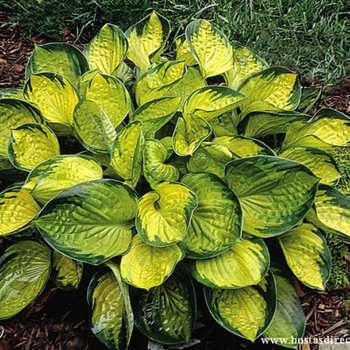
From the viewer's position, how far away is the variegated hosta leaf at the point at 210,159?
1.94 m

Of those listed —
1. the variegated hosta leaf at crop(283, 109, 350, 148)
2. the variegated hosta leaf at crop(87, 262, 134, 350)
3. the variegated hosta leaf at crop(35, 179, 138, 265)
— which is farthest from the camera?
the variegated hosta leaf at crop(283, 109, 350, 148)

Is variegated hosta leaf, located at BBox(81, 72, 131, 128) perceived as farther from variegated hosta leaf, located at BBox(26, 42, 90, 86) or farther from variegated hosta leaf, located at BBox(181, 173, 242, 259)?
variegated hosta leaf, located at BBox(181, 173, 242, 259)

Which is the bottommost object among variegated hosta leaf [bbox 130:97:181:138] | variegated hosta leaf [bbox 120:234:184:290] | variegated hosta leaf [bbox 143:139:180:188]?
variegated hosta leaf [bbox 120:234:184:290]

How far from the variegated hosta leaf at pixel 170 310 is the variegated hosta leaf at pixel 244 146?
421 mm

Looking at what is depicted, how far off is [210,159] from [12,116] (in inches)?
26.6

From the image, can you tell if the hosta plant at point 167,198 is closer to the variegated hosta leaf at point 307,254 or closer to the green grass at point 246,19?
the variegated hosta leaf at point 307,254

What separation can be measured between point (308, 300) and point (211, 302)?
40 cm

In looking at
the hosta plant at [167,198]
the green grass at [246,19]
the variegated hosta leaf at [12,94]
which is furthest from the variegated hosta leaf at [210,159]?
the green grass at [246,19]

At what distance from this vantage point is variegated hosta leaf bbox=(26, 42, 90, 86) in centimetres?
225

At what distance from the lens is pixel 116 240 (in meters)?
1.85

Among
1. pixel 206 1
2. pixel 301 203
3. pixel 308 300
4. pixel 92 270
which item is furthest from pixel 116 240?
pixel 206 1

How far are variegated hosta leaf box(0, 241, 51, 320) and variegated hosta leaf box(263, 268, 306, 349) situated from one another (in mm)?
714

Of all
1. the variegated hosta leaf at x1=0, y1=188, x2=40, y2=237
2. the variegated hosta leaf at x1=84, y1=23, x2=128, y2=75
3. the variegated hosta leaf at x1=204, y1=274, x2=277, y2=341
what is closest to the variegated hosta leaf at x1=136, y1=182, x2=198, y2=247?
the variegated hosta leaf at x1=204, y1=274, x2=277, y2=341

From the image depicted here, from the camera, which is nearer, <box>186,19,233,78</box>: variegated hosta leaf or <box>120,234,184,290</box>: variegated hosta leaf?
<box>120,234,184,290</box>: variegated hosta leaf
